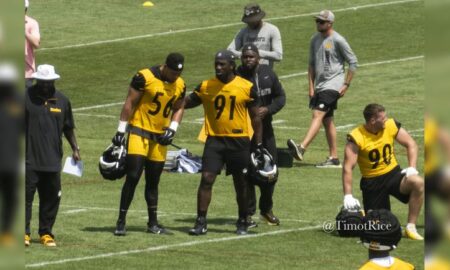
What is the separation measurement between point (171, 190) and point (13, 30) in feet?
46.9

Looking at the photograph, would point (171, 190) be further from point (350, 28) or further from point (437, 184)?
point (350, 28)

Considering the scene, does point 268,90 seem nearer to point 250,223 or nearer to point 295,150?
point 250,223

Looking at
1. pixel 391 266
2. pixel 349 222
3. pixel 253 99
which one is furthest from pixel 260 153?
pixel 391 266

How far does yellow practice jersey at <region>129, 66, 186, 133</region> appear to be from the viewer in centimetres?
1190

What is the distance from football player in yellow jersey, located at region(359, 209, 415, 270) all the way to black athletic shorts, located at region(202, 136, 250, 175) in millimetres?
5210

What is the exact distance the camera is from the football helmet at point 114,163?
39.6ft

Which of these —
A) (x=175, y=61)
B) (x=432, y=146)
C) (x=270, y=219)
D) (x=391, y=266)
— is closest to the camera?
(x=432, y=146)

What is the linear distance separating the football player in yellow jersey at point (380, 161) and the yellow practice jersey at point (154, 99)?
193cm

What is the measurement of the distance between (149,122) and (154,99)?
253 mm

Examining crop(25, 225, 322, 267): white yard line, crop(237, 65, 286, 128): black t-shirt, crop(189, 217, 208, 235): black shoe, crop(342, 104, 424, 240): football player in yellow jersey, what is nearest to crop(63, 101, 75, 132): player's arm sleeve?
crop(25, 225, 322, 267): white yard line

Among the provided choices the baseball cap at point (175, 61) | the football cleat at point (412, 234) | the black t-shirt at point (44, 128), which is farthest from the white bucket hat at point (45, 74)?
the football cleat at point (412, 234)

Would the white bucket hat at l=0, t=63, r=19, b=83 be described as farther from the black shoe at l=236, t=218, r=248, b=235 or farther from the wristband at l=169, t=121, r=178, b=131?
the black shoe at l=236, t=218, r=248, b=235

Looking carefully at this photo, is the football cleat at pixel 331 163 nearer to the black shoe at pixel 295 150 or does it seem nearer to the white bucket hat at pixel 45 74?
the black shoe at pixel 295 150

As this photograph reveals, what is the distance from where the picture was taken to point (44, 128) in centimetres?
1089
